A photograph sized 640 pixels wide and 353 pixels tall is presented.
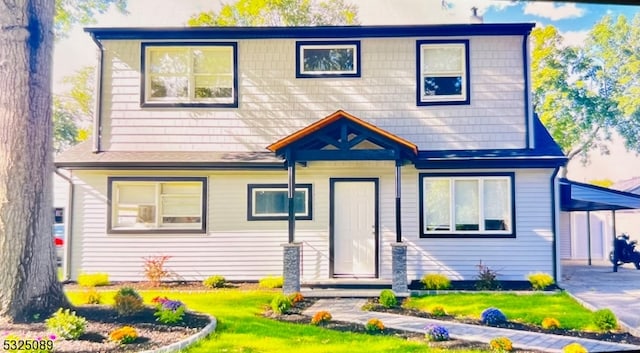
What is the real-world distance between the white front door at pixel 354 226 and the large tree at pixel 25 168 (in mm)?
3702

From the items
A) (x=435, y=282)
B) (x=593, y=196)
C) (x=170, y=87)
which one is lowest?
(x=435, y=282)

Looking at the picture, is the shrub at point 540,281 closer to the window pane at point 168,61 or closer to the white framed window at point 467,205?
the white framed window at point 467,205

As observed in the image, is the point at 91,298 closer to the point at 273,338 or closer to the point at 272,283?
the point at 273,338

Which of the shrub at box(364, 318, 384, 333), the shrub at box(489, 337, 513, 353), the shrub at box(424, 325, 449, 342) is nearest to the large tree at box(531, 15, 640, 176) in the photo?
the shrub at box(489, 337, 513, 353)

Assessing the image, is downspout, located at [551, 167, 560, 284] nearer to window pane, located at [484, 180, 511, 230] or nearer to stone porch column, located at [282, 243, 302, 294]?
window pane, located at [484, 180, 511, 230]

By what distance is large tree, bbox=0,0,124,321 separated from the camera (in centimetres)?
416

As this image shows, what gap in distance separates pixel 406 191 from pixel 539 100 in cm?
273

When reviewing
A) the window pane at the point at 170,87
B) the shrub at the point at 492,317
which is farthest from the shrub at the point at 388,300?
the window pane at the point at 170,87

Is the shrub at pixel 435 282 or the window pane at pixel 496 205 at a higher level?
the window pane at pixel 496 205

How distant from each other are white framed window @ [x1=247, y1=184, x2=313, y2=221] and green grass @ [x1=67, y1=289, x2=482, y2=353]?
1867 millimetres

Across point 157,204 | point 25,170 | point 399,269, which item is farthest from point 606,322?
point 25,170

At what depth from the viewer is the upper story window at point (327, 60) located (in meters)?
6.71

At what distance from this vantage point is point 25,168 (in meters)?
4.25

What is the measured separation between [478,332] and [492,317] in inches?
14.1
